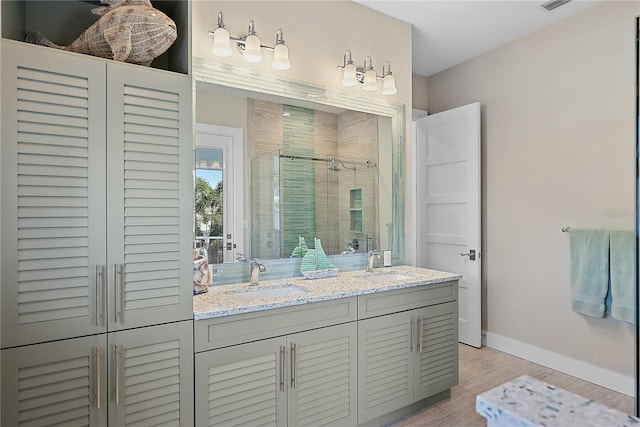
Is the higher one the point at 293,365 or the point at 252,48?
the point at 252,48

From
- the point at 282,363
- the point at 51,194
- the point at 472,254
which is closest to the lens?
the point at 51,194

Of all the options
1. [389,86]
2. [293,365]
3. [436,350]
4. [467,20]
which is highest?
[467,20]

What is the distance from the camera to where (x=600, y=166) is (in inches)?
108

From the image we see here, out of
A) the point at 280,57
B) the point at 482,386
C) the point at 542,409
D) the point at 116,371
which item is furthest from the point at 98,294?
the point at 482,386

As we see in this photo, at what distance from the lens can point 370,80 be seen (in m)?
2.73

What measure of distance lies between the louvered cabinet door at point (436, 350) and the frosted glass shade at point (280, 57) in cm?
179

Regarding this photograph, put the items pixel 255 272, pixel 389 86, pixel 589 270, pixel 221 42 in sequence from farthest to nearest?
pixel 389 86
pixel 589 270
pixel 255 272
pixel 221 42

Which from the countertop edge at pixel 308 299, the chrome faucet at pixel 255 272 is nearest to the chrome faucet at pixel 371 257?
the countertop edge at pixel 308 299

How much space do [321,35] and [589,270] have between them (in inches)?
102

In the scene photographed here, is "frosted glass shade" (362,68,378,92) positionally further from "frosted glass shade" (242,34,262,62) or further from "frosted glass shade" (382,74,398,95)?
"frosted glass shade" (242,34,262,62)

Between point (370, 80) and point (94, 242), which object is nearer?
point (94, 242)

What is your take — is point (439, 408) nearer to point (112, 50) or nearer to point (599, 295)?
point (599, 295)

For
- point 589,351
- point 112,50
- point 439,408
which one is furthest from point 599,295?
point 112,50

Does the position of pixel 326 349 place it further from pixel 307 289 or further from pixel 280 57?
pixel 280 57
